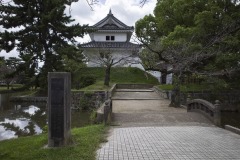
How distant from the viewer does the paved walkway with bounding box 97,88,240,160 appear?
7.06 metres

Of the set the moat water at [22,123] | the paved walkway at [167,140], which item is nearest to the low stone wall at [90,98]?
the moat water at [22,123]

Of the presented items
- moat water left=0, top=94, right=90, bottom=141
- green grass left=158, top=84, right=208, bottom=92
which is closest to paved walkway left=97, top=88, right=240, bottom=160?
moat water left=0, top=94, right=90, bottom=141

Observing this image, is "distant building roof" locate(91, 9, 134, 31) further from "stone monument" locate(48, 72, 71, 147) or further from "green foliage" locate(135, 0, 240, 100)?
"stone monument" locate(48, 72, 71, 147)

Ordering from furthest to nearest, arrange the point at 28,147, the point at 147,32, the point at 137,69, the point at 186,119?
1. the point at 137,69
2. the point at 147,32
3. the point at 186,119
4. the point at 28,147

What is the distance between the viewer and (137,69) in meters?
36.0

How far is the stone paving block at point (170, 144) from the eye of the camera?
702cm

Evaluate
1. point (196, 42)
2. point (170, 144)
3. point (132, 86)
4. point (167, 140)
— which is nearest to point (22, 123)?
point (167, 140)

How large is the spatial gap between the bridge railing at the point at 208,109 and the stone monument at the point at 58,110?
24.4 feet

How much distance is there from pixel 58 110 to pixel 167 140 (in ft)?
12.0

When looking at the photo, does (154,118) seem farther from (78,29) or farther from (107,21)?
(107,21)

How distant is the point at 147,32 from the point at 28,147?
716 inches

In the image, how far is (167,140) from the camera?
8.78 metres

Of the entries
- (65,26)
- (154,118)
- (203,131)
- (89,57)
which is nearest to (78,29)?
(65,26)

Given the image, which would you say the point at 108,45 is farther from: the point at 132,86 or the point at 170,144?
the point at 170,144
